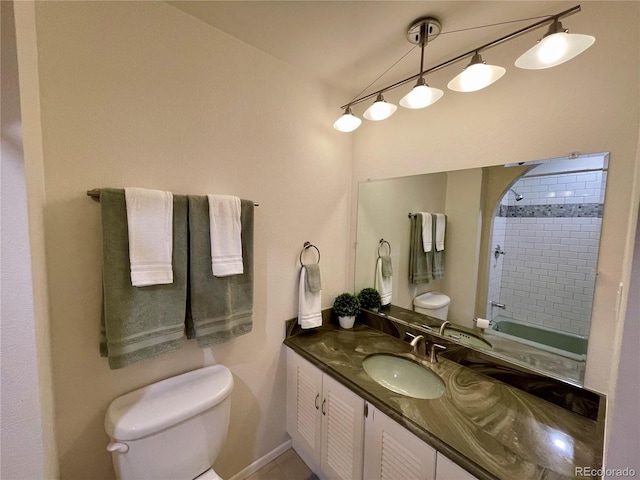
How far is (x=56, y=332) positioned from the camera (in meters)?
0.95

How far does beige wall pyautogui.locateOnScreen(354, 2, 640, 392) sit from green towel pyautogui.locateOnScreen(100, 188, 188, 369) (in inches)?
57.3

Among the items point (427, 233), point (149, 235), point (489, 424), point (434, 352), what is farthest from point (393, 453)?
point (149, 235)

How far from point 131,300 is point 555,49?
1.74m

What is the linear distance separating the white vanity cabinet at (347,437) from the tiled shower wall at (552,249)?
2.43ft

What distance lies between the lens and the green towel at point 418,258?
1556 mm

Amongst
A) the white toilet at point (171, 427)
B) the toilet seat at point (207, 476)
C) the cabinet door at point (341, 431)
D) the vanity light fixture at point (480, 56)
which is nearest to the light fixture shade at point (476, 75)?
the vanity light fixture at point (480, 56)

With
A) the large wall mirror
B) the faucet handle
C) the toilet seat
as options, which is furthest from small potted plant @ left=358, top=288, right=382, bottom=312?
the toilet seat

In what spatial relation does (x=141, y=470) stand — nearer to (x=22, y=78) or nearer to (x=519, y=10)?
(x=22, y=78)

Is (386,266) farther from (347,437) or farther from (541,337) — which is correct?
(347,437)

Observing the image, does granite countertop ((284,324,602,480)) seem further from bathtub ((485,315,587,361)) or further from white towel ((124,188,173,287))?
white towel ((124,188,173,287))

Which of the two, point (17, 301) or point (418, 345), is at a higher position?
point (17, 301)

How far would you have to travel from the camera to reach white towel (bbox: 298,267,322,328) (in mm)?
1586

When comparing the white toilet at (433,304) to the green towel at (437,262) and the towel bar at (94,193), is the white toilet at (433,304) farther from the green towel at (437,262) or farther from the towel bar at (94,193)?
the towel bar at (94,193)

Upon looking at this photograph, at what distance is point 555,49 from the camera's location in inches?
32.1
